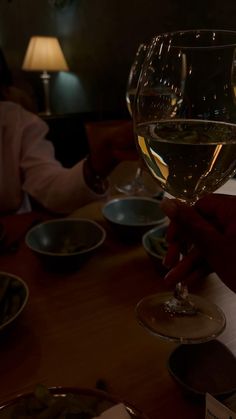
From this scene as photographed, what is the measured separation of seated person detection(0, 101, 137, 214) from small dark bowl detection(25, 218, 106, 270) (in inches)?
9.4

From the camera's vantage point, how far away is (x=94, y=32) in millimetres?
3582

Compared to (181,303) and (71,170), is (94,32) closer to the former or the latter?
(71,170)

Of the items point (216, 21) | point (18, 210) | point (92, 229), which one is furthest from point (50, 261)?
point (216, 21)

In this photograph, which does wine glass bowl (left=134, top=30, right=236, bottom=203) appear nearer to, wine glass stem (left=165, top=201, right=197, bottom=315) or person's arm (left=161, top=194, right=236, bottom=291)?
person's arm (left=161, top=194, right=236, bottom=291)

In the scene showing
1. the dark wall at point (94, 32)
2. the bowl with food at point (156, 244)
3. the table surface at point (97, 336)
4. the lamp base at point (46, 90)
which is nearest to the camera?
the table surface at point (97, 336)

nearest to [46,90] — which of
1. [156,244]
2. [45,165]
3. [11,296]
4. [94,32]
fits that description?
[94,32]

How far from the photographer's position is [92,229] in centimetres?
87

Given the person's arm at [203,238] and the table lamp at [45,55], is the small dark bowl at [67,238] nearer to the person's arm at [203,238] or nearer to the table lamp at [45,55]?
the person's arm at [203,238]

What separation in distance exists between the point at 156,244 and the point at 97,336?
0.88 ft

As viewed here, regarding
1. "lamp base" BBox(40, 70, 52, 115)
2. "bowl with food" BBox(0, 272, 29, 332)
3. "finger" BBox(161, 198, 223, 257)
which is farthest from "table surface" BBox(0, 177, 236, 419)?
"lamp base" BBox(40, 70, 52, 115)

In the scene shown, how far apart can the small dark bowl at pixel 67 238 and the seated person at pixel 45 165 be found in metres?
0.24

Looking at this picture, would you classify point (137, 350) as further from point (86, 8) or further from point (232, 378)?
point (86, 8)

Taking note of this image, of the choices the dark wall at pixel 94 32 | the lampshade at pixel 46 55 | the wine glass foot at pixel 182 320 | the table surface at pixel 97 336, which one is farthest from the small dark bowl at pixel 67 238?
the lampshade at pixel 46 55

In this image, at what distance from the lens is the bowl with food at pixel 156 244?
2.35 feet
